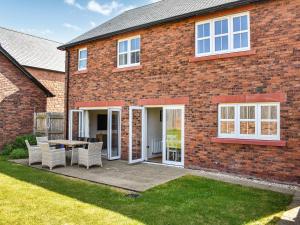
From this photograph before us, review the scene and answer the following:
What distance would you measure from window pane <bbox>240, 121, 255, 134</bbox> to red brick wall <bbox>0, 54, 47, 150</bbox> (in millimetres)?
12428

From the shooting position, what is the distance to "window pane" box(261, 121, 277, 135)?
8883 millimetres

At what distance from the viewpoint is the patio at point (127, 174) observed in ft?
27.8

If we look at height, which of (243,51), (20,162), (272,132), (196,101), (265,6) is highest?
(265,6)

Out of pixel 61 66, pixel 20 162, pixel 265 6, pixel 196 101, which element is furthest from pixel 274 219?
pixel 61 66

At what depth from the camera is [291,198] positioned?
707 centimetres

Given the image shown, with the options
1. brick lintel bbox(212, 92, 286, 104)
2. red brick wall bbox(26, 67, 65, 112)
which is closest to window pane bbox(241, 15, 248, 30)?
brick lintel bbox(212, 92, 286, 104)

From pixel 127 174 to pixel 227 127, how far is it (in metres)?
3.90

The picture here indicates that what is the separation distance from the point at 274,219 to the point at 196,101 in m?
5.54

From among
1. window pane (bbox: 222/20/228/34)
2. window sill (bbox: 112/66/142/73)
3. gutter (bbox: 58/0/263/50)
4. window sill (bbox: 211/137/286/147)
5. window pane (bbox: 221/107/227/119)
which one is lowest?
window sill (bbox: 211/137/286/147)

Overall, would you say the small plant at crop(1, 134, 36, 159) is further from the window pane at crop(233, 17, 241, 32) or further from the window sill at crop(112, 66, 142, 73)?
the window pane at crop(233, 17, 241, 32)

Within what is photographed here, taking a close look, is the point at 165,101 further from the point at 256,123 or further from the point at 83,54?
the point at 83,54

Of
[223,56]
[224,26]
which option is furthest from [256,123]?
[224,26]

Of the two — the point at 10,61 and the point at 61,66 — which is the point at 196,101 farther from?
the point at 61,66

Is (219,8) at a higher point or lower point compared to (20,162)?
higher
